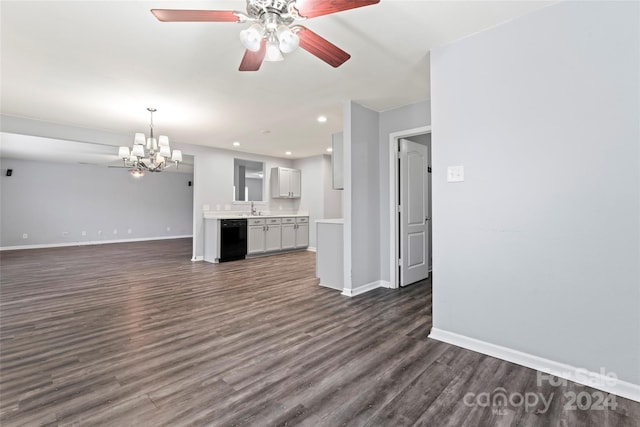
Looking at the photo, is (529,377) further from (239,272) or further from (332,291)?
(239,272)

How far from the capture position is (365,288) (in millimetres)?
3883

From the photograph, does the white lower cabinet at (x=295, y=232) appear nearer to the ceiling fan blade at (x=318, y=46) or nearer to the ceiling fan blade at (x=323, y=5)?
the ceiling fan blade at (x=318, y=46)

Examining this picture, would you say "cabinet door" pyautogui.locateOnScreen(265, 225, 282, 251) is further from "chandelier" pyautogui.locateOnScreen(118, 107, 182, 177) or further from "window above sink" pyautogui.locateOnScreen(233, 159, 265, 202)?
"chandelier" pyautogui.locateOnScreen(118, 107, 182, 177)

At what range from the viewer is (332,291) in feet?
12.8

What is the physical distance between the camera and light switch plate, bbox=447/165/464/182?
7.80 feet

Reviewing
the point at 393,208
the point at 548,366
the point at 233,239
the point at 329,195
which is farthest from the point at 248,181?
the point at 548,366

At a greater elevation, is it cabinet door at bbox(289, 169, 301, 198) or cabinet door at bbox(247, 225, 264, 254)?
cabinet door at bbox(289, 169, 301, 198)

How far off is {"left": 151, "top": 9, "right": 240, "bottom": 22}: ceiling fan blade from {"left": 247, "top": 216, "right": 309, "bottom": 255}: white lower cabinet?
16.9 feet

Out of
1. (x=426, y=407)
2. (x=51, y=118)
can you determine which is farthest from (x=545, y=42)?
(x=51, y=118)

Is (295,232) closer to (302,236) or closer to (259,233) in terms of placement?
(302,236)

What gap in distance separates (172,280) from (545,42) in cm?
504

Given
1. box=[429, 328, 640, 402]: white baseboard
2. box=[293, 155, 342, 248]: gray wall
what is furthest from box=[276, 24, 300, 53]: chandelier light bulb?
box=[293, 155, 342, 248]: gray wall

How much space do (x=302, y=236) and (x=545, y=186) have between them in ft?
19.9

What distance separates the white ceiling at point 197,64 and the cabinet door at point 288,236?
303cm
